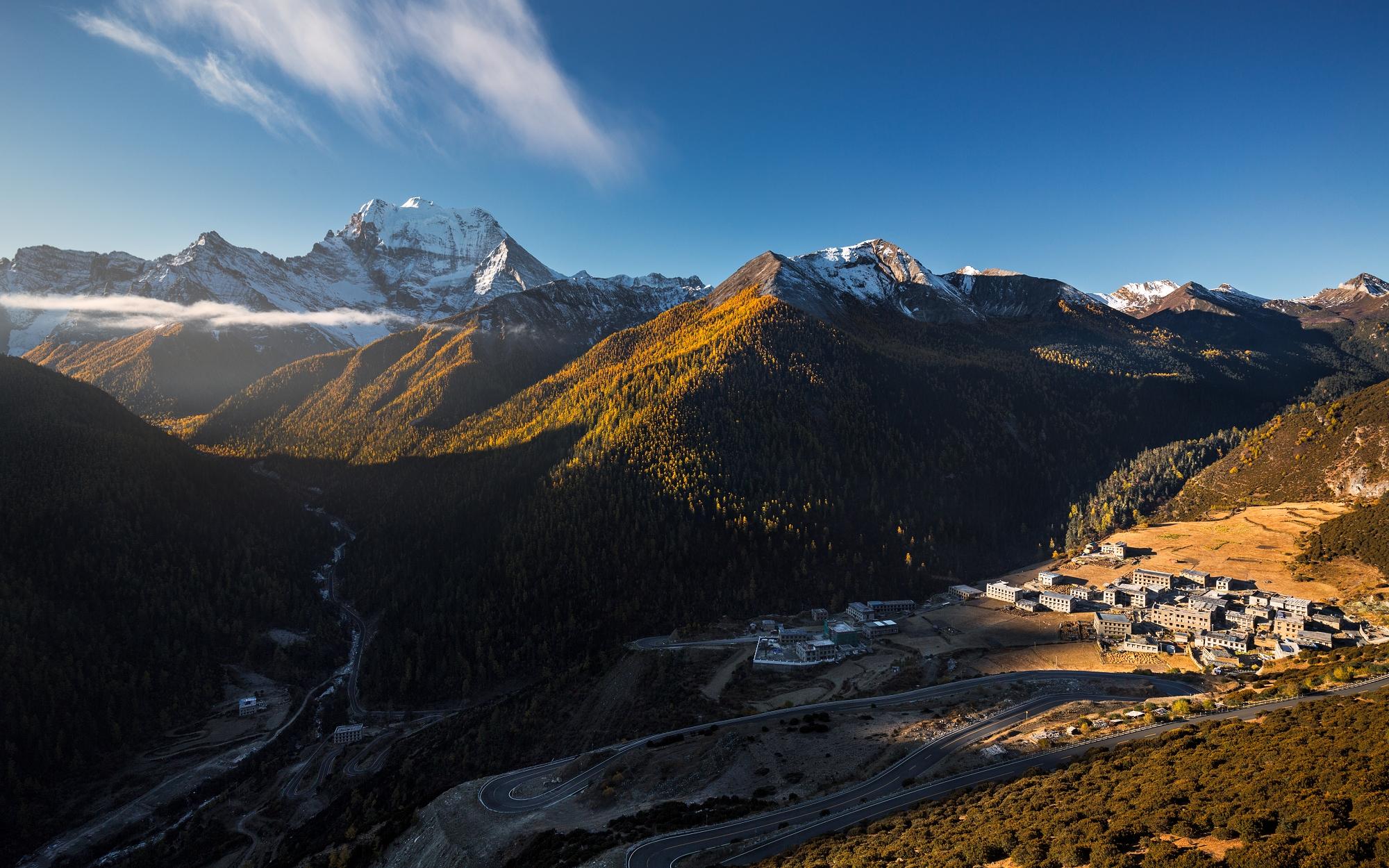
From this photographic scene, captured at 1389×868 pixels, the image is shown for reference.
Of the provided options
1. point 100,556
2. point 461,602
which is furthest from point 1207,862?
point 100,556

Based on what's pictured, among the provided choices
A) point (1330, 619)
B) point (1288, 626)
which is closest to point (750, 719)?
point (1288, 626)

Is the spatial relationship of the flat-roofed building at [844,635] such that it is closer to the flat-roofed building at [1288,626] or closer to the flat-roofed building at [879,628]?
the flat-roofed building at [879,628]

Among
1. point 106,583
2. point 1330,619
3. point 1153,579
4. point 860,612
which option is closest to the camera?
point 1330,619

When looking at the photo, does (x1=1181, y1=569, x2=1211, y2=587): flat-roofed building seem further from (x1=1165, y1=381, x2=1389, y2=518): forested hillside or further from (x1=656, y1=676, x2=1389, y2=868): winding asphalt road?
(x1=656, y1=676, x2=1389, y2=868): winding asphalt road

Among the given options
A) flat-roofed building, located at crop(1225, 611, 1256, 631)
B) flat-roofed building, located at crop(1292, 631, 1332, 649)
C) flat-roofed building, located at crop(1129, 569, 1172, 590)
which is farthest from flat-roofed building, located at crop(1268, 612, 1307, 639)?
flat-roofed building, located at crop(1129, 569, 1172, 590)

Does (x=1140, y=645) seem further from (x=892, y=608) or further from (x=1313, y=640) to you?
(x=892, y=608)

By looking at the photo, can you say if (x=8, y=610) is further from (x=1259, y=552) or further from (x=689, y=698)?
(x=1259, y=552)
